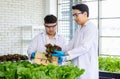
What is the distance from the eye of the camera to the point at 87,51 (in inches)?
112

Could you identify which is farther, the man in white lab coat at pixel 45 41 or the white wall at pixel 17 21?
the white wall at pixel 17 21

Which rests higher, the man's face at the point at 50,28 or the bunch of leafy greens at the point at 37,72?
the man's face at the point at 50,28

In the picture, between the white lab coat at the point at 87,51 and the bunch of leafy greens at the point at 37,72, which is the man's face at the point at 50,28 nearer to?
the white lab coat at the point at 87,51

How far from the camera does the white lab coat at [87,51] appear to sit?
2818mm


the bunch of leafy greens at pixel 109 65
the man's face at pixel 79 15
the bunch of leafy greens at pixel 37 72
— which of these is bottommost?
the bunch of leafy greens at pixel 109 65

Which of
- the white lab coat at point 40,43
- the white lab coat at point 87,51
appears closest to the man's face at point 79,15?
the white lab coat at point 87,51

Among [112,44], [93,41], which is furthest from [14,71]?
[112,44]

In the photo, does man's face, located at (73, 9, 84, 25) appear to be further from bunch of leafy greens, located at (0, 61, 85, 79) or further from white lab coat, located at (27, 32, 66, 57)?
bunch of leafy greens, located at (0, 61, 85, 79)

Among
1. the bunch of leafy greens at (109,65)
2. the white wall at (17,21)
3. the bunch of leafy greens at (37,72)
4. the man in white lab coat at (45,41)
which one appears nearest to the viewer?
the bunch of leafy greens at (37,72)

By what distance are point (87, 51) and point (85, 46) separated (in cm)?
9

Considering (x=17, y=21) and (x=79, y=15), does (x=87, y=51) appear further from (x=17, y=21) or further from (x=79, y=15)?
(x=17, y=21)

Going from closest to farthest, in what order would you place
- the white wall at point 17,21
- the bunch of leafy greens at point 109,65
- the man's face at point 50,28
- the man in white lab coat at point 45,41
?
the man's face at point 50,28
the man in white lab coat at point 45,41
the bunch of leafy greens at point 109,65
the white wall at point 17,21

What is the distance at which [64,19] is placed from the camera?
7.63 m

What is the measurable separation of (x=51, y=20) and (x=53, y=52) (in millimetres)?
526
